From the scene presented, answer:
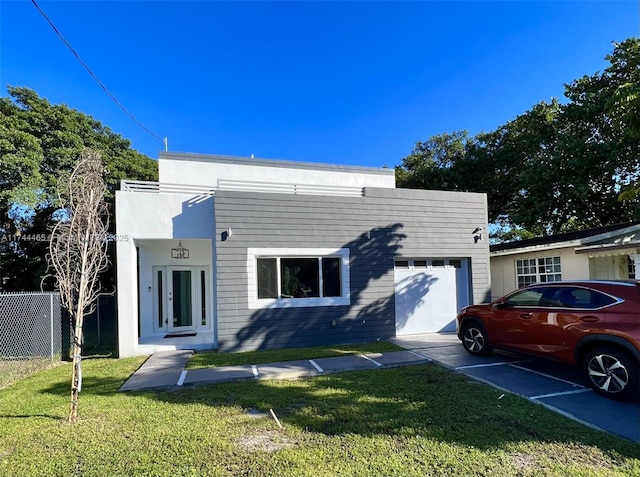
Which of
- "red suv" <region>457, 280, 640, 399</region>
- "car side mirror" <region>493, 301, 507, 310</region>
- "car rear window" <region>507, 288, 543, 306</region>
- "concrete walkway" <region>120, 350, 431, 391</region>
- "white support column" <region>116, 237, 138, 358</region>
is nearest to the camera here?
"red suv" <region>457, 280, 640, 399</region>

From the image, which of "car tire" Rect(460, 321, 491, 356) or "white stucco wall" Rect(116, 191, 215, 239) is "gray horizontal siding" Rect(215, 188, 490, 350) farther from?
"car tire" Rect(460, 321, 491, 356)

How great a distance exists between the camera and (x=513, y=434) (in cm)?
396

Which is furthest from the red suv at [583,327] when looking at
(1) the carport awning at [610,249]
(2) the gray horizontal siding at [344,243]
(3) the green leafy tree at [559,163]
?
(3) the green leafy tree at [559,163]

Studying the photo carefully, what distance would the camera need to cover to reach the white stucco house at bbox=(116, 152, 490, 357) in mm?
8859

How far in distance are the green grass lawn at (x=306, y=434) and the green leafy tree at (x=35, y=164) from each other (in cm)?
899

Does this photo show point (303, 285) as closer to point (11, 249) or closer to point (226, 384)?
point (226, 384)

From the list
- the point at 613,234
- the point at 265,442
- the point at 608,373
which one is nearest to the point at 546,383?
the point at 608,373

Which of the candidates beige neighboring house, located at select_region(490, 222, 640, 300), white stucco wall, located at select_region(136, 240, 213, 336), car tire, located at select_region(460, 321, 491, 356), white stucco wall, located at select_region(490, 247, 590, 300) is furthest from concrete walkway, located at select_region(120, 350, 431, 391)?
white stucco wall, located at select_region(490, 247, 590, 300)

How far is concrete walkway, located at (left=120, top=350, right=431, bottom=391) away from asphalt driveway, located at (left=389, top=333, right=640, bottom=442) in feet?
2.70

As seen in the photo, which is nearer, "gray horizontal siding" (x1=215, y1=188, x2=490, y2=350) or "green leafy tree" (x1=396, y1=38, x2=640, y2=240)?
"gray horizontal siding" (x1=215, y1=188, x2=490, y2=350)

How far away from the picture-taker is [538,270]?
12.2 metres

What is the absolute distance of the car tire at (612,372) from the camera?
475 centimetres

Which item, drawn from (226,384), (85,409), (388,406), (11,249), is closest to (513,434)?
(388,406)

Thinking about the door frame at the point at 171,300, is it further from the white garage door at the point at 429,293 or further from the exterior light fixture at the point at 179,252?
the white garage door at the point at 429,293
